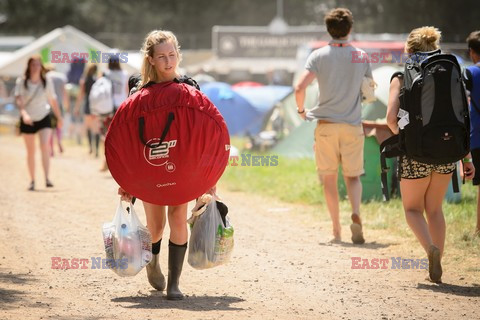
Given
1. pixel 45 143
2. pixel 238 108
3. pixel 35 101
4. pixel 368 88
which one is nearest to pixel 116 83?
pixel 45 143

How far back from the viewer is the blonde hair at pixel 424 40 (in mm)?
7270

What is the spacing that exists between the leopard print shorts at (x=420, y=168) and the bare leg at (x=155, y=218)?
1.84 m

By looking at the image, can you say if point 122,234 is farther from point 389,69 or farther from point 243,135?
point 243,135

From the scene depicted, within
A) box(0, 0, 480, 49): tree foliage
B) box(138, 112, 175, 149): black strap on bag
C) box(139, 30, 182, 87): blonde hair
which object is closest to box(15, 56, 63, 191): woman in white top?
box(139, 30, 182, 87): blonde hair

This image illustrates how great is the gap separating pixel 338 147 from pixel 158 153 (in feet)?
10.9

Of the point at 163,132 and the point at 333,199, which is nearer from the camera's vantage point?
the point at 163,132

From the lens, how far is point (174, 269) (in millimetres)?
6660

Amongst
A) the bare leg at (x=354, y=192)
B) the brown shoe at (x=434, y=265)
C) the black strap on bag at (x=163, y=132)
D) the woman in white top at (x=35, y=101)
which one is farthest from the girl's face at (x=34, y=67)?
the brown shoe at (x=434, y=265)

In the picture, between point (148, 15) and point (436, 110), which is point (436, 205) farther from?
point (148, 15)

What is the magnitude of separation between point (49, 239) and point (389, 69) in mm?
6248

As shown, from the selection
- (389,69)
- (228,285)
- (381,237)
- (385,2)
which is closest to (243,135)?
(389,69)

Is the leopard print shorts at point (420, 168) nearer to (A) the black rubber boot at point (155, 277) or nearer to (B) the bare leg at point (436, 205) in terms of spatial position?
(B) the bare leg at point (436, 205)

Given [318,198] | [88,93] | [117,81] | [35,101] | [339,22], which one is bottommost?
[318,198]

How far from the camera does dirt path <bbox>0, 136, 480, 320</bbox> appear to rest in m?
6.38
